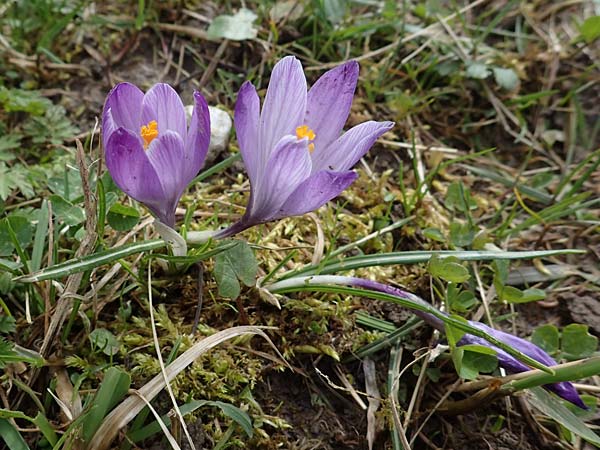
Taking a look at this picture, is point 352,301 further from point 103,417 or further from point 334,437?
point 103,417

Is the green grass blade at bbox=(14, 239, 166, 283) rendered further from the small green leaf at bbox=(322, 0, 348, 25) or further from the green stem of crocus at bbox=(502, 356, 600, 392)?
the small green leaf at bbox=(322, 0, 348, 25)

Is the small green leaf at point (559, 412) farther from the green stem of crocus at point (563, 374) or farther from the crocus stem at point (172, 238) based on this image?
the crocus stem at point (172, 238)

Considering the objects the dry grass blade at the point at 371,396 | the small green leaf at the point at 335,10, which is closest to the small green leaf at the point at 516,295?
the dry grass blade at the point at 371,396

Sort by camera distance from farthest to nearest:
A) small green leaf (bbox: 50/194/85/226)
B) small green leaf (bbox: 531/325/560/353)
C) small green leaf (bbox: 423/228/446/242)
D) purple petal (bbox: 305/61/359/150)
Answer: small green leaf (bbox: 423/228/446/242) → small green leaf (bbox: 531/325/560/353) → small green leaf (bbox: 50/194/85/226) → purple petal (bbox: 305/61/359/150)

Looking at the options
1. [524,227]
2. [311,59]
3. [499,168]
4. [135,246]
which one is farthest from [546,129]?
[135,246]

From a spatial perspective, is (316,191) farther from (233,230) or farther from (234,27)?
(234,27)

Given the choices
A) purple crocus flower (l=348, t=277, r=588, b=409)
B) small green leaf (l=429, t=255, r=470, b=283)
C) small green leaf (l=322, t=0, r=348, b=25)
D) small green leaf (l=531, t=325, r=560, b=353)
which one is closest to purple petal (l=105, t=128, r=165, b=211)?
purple crocus flower (l=348, t=277, r=588, b=409)

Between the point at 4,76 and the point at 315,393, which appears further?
the point at 4,76
